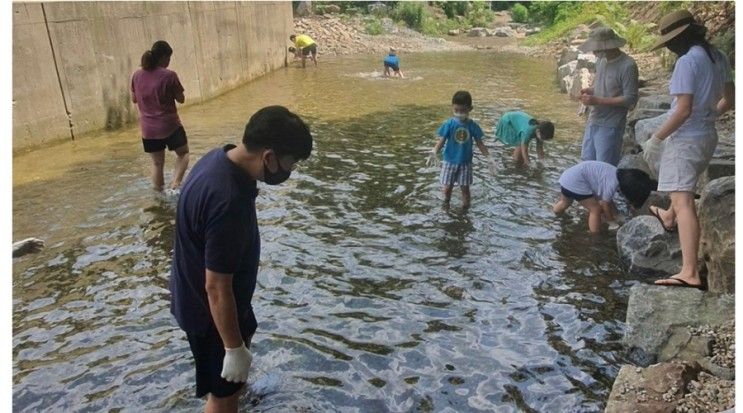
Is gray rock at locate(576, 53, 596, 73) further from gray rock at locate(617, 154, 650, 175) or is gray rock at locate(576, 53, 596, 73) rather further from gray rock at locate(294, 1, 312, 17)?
gray rock at locate(294, 1, 312, 17)

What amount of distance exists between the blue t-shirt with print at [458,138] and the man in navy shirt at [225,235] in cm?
374

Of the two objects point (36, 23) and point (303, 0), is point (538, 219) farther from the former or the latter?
point (303, 0)

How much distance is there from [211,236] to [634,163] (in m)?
5.34

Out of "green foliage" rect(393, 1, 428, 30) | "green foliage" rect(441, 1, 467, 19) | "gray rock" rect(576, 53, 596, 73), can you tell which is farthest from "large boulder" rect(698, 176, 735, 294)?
"green foliage" rect(441, 1, 467, 19)

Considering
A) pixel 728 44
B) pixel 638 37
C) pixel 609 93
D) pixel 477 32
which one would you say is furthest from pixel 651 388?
A: pixel 477 32

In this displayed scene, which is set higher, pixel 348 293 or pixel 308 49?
pixel 348 293

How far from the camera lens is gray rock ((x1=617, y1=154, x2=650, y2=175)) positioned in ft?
20.6

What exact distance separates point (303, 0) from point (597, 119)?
22.1 metres

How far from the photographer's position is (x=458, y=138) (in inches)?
244

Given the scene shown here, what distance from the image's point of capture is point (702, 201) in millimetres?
4492

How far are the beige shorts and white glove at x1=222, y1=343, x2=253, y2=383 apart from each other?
3.21 meters

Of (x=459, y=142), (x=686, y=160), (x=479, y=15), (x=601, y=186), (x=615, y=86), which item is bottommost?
(x=479, y=15)

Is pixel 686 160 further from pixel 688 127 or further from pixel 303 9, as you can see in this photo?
pixel 303 9

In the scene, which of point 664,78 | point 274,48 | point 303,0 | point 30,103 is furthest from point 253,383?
point 303,0
